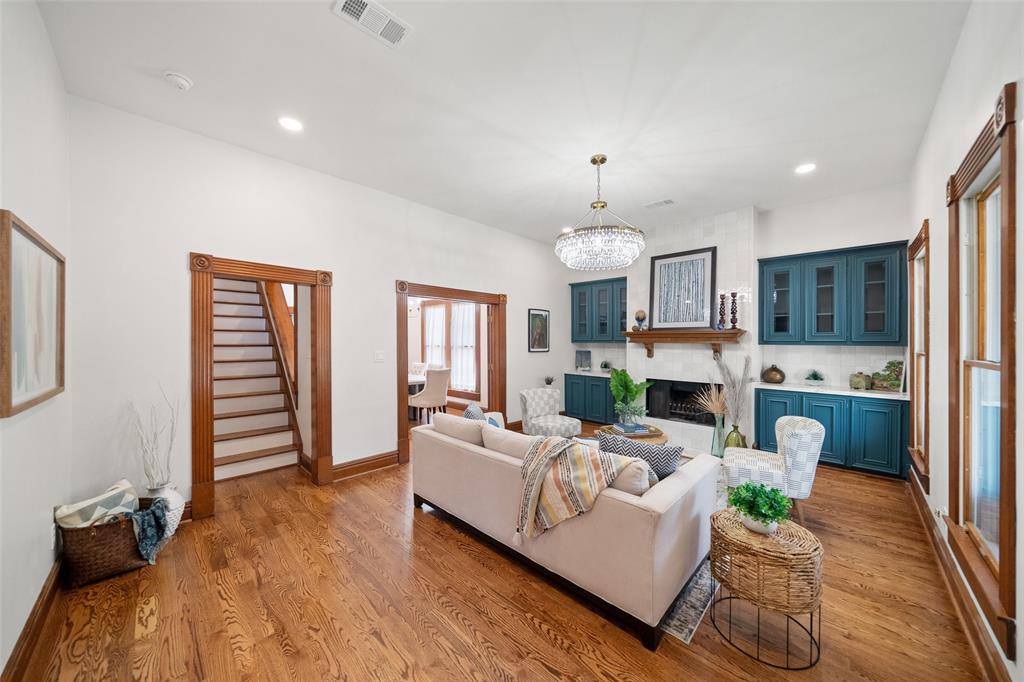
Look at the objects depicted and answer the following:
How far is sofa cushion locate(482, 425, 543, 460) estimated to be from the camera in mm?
2494

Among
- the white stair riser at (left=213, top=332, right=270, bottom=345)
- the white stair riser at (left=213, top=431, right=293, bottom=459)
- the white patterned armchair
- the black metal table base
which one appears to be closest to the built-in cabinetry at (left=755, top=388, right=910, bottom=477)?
the white patterned armchair

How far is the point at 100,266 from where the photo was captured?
2719 mm

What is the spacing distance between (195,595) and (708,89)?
4.29m

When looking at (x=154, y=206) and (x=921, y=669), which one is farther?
(x=154, y=206)

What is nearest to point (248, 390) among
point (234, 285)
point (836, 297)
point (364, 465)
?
point (234, 285)

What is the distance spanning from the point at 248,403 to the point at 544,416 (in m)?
3.53

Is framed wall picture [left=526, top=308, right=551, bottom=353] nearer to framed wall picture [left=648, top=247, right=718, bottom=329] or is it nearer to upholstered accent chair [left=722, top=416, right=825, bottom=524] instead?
framed wall picture [left=648, top=247, right=718, bottom=329]

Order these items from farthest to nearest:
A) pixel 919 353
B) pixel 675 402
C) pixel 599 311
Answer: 1. pixel 599 311
2. pixel 675 402
3. pixel 919 353

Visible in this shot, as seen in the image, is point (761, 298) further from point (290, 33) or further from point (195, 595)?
point (195, 595)

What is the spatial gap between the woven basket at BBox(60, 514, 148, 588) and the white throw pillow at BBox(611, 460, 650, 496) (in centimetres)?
291

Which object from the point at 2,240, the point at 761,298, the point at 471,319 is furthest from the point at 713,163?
the point at 471,319

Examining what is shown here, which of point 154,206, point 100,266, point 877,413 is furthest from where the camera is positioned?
point 877,413

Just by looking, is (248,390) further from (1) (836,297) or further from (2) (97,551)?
(1) (836,297)

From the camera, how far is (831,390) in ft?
14.3
